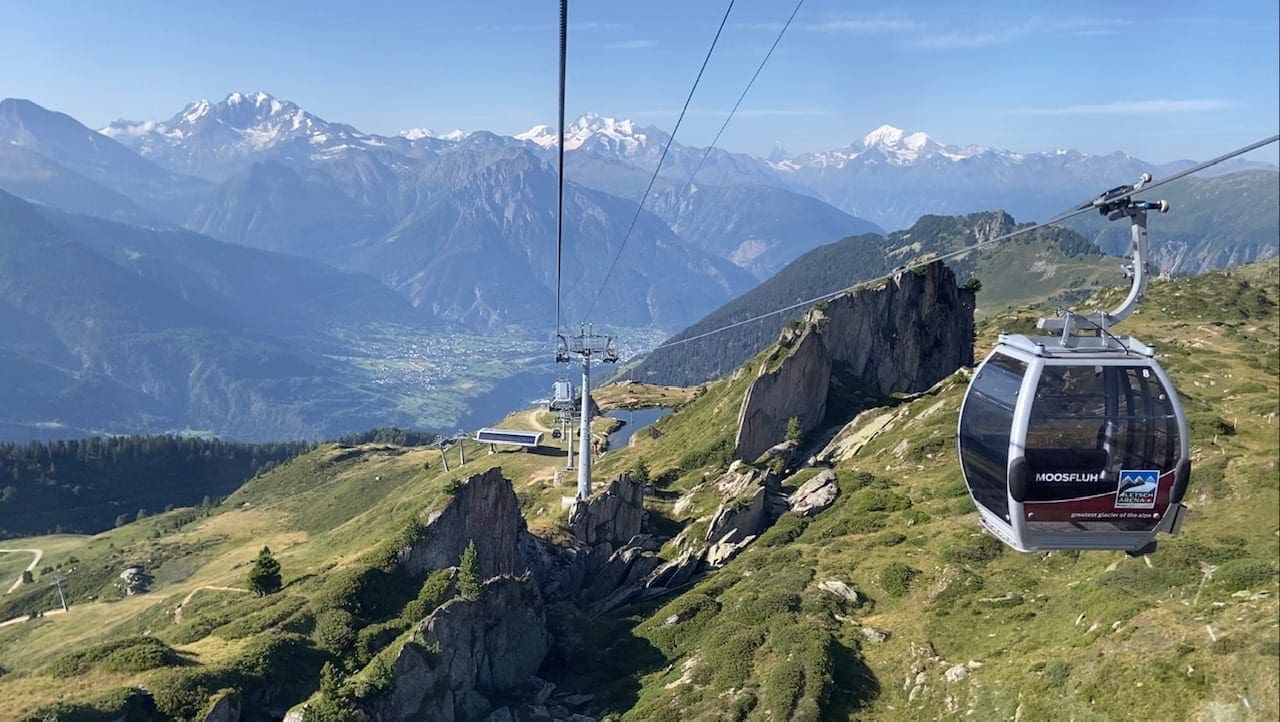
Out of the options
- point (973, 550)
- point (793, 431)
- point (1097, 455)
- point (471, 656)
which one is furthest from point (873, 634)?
point (793, 431)

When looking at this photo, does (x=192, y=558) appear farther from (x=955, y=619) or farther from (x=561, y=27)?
(x=561, y=27)

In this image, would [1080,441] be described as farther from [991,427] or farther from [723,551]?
[723,551]

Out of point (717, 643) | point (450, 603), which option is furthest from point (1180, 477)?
point (450, 603)

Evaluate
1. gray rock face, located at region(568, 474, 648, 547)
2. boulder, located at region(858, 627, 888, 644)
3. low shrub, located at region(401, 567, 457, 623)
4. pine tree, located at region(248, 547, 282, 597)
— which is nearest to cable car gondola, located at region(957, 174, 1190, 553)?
boulder, located at region(858, 627, 888, 644)

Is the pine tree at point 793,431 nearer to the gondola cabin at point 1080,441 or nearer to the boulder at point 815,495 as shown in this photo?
the boulder at point 815,495

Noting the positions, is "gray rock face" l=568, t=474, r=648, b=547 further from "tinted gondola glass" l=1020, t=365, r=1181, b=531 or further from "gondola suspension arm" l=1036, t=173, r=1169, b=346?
"gondola suspension arm" l=1036, t=173, r=1169, b=346
